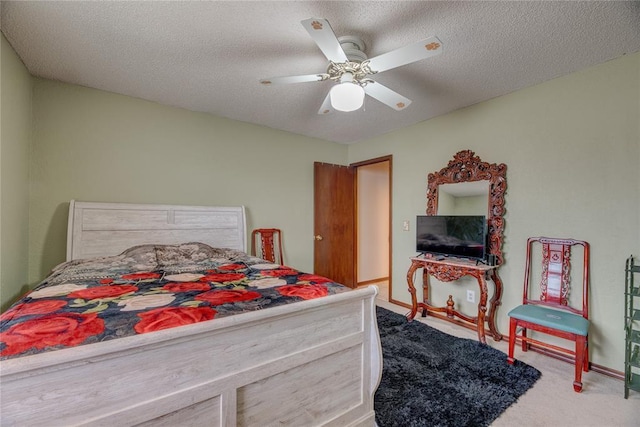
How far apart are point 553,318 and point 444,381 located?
1006 mm

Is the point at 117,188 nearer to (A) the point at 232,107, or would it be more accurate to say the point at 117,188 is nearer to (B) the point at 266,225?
(A) the point at 232,107

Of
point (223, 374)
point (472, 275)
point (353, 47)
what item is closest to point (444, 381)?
point (472, 275)

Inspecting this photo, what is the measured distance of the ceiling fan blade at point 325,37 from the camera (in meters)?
1.38

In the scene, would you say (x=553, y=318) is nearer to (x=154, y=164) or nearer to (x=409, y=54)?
(x=409, y=54)

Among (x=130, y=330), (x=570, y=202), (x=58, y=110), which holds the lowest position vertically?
(x=130, y=330)

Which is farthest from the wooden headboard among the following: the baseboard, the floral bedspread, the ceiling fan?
the baseboard

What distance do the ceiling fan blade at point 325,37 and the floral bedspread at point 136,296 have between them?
4.58ft

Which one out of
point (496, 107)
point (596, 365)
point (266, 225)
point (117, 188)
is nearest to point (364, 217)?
point (266, 225)

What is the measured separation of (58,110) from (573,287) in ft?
16.1

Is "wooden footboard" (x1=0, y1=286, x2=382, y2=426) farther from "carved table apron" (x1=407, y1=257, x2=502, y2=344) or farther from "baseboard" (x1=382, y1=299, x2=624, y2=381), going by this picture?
"baseboard" (x1=382, y1=299, x2=624, y2=381)

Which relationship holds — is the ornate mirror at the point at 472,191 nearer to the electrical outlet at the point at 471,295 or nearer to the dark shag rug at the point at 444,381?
the electrical outlet at the point at 471,295

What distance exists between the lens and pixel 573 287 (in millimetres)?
2369

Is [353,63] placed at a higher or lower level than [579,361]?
higher

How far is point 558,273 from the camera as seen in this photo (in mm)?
2416
